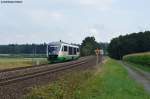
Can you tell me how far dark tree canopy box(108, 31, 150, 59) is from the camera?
167125mm

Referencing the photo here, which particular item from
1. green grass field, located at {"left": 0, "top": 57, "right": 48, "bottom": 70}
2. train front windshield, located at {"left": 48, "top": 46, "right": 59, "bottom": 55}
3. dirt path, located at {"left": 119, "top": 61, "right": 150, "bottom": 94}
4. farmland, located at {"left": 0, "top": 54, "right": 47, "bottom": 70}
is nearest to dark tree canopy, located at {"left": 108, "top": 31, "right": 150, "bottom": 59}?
farmland, located at {"left": 0, "top": 54, "right": 47, "bottom": 70}

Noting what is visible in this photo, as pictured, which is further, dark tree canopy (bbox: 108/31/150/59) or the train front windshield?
dark tree canopy (bbox: 108/31/150/59)

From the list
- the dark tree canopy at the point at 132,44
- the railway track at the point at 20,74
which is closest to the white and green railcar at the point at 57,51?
the railway track at the point at 20,74

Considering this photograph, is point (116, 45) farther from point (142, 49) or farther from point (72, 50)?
point (72, 50)

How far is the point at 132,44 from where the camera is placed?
177250 mm

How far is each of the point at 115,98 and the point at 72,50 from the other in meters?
58.6

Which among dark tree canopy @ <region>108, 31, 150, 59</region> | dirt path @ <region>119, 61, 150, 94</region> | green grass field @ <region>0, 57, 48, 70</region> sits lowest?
dirt path @ <region>119, 61, 150, 94</region>

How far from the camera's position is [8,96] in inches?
696

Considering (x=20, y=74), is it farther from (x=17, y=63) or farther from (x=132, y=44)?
(x=132, y=44)

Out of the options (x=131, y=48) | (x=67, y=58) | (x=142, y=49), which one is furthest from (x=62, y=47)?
(x=131, y=48)

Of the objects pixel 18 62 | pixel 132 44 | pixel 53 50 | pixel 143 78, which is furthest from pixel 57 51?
pixel 132 44

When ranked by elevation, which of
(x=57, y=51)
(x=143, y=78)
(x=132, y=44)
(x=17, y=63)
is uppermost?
(x=132, y=44)

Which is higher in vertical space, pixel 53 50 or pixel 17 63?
pixel 53 50

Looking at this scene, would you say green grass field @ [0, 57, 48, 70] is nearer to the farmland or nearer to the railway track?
the farmland
